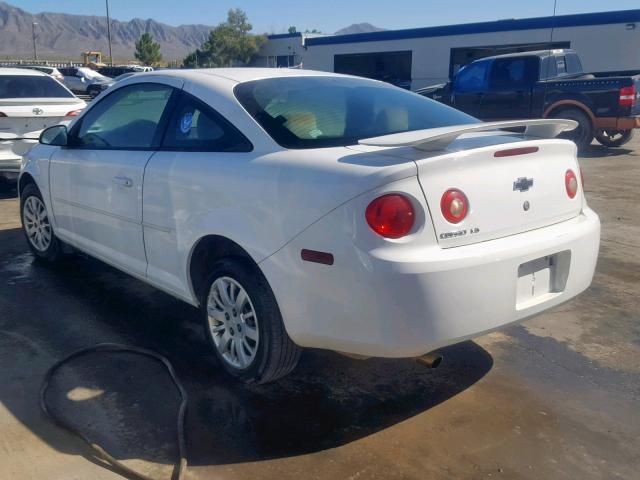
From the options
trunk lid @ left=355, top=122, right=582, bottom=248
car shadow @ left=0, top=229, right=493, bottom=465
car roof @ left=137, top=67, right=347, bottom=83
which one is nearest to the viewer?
trunk lid @ left=355, top=122, right=582, bottom=248

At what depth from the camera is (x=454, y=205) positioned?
2.89 m

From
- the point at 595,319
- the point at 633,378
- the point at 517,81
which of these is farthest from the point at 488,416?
the point at 517,81

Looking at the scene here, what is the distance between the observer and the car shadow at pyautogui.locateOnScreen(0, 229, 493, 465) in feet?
10.2

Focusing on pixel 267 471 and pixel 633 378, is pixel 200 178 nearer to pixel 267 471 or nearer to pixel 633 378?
pixel 267 471

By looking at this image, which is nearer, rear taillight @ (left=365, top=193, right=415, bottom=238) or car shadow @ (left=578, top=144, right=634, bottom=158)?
rear taillight @ (left=365, top=193, right=415, bottom=238)

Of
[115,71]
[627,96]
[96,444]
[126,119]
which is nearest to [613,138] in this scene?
[627,96]

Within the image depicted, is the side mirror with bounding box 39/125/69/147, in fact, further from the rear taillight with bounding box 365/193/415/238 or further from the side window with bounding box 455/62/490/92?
the side window with bounding box 455/62/490/92

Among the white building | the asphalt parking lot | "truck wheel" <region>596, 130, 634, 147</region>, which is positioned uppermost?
the white building

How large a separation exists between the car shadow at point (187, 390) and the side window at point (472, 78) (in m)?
11.6

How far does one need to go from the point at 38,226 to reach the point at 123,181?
195cm

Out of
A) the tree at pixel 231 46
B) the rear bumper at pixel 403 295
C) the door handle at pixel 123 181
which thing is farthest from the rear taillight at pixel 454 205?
the tree at pixel 231 46

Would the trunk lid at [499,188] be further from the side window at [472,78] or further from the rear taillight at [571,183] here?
the side window at [472,78]

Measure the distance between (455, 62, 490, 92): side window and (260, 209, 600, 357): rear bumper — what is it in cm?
1222

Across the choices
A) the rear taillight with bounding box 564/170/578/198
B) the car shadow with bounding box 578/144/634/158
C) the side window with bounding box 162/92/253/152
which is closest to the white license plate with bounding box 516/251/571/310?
the rear taillight with bounding box 564/170/578/198
